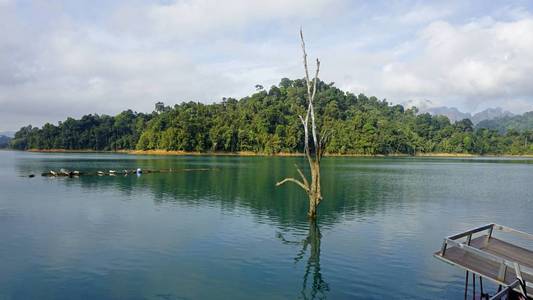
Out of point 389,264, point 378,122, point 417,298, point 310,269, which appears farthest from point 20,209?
point 378,122

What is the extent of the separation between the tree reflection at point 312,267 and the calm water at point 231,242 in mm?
46

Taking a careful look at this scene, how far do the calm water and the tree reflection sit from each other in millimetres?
46

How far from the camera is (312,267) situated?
53.2 ft

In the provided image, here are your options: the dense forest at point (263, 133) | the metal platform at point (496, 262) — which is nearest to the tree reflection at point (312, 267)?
the metal platform at point (496, 262)

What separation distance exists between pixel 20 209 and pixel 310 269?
22523mm


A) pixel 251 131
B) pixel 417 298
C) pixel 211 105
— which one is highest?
pixel 211 105

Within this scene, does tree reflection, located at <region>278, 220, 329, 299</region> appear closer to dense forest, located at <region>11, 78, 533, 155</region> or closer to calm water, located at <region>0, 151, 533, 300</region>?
calm water, located at <region>0, 151, 533, 300</region>

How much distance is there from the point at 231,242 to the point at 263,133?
443ft

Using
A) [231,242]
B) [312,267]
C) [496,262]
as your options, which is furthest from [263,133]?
[496,262]

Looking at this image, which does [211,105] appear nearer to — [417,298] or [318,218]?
[318,218]

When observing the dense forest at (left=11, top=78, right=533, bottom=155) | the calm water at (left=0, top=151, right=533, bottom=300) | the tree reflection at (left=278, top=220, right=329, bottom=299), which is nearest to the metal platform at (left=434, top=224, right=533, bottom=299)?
the calm water at (left=0, top=151, right=533, bottom=300)

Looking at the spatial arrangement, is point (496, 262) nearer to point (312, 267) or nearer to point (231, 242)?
point (312, 267)

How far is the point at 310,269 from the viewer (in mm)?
15945

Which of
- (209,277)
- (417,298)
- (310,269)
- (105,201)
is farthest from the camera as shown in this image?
(105,201)
